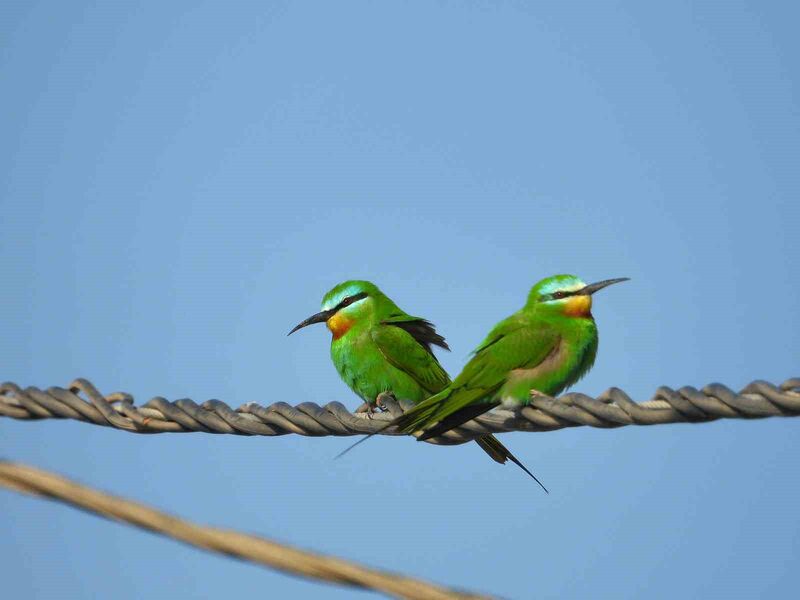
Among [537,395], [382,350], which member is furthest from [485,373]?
[382,350]

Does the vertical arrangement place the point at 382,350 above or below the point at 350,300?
below

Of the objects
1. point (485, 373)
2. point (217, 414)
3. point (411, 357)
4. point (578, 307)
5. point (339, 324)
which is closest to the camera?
point (217, 414)

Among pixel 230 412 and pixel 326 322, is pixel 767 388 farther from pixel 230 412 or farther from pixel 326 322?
pixel 326 322

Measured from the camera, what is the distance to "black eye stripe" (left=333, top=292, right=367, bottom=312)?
6.76 m

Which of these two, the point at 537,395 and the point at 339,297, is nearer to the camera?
the point at 537,395

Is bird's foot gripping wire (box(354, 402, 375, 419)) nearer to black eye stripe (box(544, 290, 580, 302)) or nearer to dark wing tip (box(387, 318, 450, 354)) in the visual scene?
dark wing tip (box(387, 318, 450, 354))

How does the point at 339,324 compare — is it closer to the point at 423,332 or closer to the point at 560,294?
the point at 423,332

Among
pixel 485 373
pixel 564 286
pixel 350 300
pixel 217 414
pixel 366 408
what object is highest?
pixel 350 300

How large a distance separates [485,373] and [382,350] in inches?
75.2

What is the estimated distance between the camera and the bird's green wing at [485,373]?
3930mm

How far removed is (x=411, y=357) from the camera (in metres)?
6.18

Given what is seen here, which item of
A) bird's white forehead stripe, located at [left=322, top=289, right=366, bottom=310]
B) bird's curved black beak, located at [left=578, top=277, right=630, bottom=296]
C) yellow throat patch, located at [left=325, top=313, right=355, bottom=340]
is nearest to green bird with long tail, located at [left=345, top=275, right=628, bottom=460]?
bird's curved black beak, located at [left=578, top=277, right=630, bottom=296]

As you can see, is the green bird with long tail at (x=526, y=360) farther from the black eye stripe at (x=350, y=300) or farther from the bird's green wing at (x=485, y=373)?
the black eye stripe at (x=350, y=300)

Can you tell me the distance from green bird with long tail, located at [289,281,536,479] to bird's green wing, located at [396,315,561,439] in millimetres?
1372
